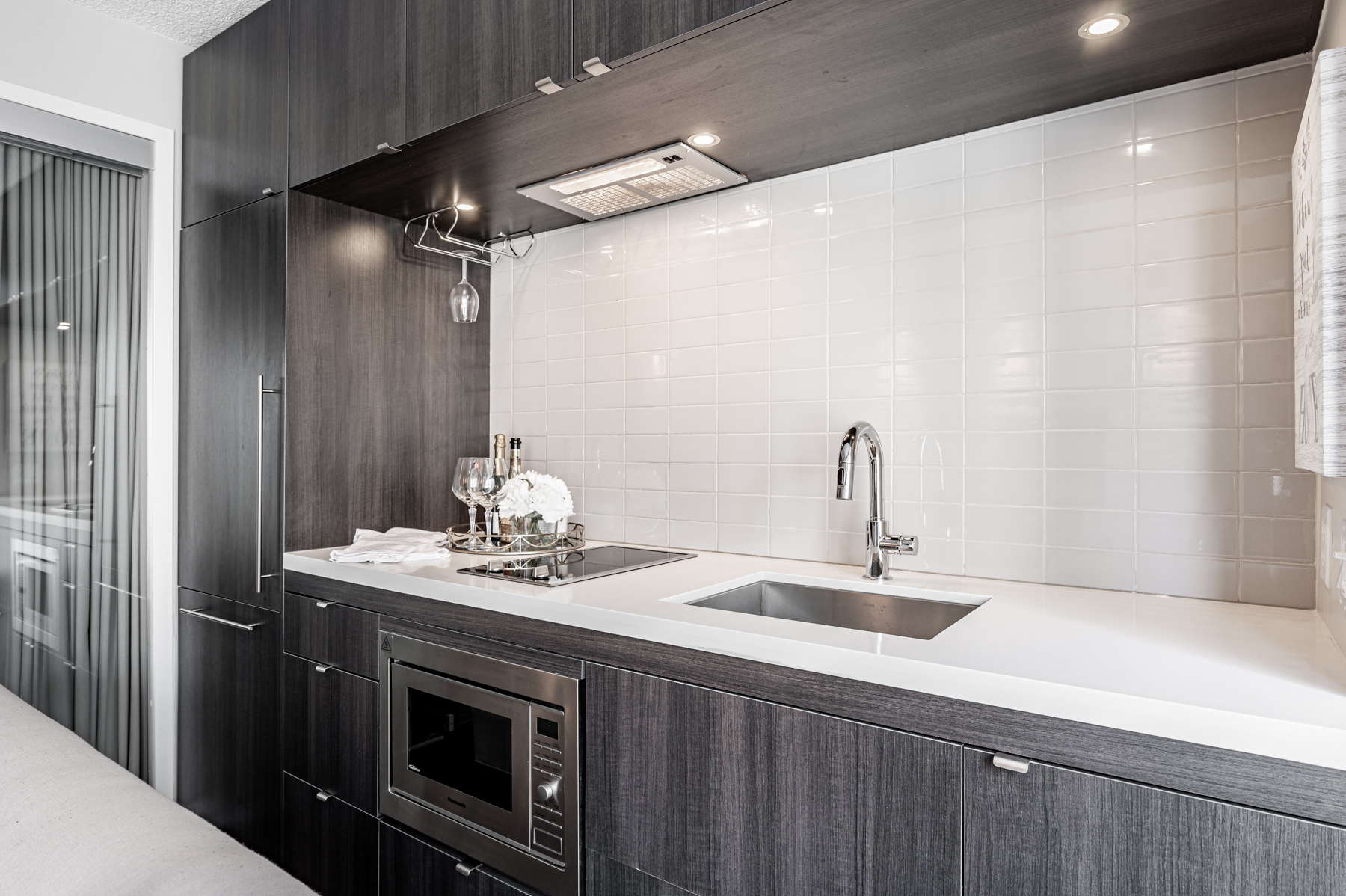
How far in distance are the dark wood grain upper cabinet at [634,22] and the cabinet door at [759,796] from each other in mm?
1158

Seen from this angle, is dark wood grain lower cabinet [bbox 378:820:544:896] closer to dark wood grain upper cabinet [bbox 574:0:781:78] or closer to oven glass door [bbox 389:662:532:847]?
oven glass door [bbox 389:662:532:847]

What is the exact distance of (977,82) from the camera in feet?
4.93

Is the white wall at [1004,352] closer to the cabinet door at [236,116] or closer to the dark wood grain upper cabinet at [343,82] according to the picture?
the dark wood grain upper cabinet at [343,82]

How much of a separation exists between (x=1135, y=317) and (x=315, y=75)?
2132 mm

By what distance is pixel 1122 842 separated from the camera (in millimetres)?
909

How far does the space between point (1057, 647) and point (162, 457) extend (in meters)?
2.63

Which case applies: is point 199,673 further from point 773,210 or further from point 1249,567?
point 1249,567

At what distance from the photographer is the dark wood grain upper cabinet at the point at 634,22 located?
134 cm

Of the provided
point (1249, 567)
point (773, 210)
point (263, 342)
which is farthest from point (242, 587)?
point (1249, 567)

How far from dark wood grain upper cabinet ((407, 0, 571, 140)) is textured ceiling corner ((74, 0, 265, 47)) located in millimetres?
870

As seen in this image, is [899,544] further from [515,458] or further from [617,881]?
[515,458]

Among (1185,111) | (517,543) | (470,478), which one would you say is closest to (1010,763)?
(1185,111)

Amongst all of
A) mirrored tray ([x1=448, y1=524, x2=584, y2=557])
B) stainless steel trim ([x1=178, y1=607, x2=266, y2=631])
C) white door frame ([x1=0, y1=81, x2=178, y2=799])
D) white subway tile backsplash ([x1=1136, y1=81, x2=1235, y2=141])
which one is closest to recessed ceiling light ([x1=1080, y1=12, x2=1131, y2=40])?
white subway tile backsplash ([x1=1136, y1=81, x2=1235, y2=141])

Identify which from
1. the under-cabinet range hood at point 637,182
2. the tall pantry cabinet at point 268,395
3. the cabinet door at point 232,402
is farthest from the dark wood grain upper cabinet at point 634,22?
the cabinet door at point 232,402
